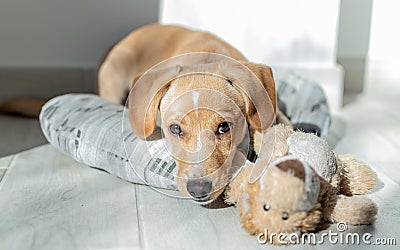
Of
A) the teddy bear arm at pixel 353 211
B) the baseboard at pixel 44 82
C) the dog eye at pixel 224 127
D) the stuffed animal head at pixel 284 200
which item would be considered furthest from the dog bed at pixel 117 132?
the baseboard at pixel 44 82

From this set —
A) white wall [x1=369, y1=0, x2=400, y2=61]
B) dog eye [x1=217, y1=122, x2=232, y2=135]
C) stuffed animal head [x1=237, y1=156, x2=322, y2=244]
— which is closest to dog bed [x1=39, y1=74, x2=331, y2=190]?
dog eye [x1=217, y1=122, x2=232, y2=135]

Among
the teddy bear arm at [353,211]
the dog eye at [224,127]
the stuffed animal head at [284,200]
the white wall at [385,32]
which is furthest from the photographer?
the white wall at [385,32]

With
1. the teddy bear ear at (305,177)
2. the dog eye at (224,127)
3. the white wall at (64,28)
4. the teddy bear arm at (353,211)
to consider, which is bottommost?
the teddy bear arm at (353,211)

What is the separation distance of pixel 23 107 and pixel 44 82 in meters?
0.28

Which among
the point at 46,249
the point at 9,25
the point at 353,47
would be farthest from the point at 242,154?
the point at 353,47

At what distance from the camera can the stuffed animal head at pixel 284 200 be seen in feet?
3.77

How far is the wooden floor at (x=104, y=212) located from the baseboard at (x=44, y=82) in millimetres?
669

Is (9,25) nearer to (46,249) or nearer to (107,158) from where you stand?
(107,158)

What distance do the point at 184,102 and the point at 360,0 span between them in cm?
187

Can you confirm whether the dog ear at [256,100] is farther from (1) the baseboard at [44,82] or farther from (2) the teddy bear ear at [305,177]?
(1) the baseboard at [44,82]

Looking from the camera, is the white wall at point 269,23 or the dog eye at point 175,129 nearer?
the dog eye at point 175,129

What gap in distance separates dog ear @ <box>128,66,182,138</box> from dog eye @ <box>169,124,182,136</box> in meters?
0.13

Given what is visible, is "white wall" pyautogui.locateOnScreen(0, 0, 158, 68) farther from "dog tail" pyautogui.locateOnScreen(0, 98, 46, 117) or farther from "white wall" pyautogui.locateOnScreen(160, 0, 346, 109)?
"dog tail" pyautogui.locateOnScreen(0, 98, 46, 117)

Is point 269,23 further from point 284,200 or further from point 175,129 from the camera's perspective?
point 284,200
